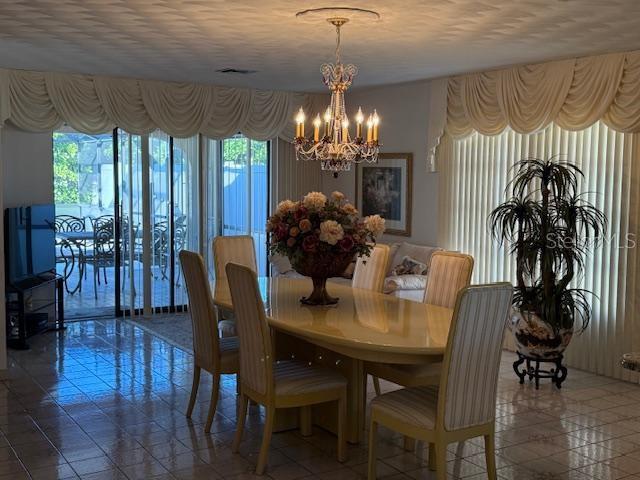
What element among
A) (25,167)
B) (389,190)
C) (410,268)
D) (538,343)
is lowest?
(538,343)

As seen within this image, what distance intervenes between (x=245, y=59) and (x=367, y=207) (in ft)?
9.26

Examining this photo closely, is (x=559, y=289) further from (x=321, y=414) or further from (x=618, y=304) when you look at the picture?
(x=321, y=414)

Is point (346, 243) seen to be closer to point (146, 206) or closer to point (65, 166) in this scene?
point (146, 206)

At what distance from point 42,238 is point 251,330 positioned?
4064 mm

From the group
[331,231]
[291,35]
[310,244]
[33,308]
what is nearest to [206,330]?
[310,244]

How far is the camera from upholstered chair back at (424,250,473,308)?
4688mm

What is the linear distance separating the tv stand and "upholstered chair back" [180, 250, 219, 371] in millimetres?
2625

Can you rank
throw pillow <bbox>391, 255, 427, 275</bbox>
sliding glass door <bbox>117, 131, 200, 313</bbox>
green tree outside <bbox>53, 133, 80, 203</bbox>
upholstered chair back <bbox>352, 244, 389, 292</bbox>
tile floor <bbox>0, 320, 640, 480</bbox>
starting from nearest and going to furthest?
1. tile floor <bbox>0, 320, 640, 480</bbox>
2. upholstered chair back <bbox>352, 244, 389, 292</bbox>
3. throw pillow <bbox>391, 255, 427, 275</bbox>
4. sliding glass door <bbox>117, 131, 200, 313</bbox>
5. green tree outside <bbox>53, 133, 80, 203</bbox>

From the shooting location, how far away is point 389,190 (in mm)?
8125

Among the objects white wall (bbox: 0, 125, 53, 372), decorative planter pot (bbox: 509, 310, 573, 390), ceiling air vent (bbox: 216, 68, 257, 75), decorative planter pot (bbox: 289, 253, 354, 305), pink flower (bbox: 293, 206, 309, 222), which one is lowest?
decorative planter pot (bbox: 509, 310, 573, 390)

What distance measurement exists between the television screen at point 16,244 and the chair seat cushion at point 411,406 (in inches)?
173

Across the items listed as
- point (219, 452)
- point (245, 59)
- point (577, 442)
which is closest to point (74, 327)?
point (245, 59)

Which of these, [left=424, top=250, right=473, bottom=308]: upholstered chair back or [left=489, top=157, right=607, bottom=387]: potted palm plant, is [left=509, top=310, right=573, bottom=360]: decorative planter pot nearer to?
[left=489, top=157, right=607, bottom=387]: potted palm plant

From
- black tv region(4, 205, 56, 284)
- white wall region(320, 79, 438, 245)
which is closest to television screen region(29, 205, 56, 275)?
black tv region(4, 205, 56, 284)
